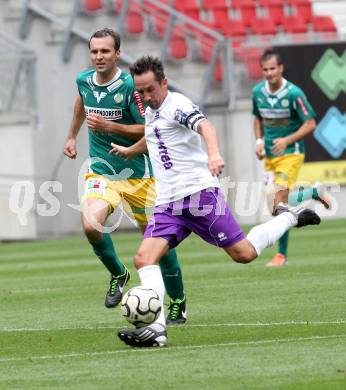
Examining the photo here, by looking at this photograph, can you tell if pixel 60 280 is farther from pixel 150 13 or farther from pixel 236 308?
pixel 150 13

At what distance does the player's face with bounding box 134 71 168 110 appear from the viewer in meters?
8.95

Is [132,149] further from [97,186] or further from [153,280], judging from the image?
[153,280]

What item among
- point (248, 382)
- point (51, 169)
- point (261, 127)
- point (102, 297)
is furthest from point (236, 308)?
point (51, 169)

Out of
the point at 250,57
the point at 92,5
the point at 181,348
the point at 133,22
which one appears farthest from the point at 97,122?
the point at 92,5

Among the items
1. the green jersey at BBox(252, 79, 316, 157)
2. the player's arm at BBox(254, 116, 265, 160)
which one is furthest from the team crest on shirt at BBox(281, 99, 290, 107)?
the player's arm at BBox(254, 116, 265, 160)

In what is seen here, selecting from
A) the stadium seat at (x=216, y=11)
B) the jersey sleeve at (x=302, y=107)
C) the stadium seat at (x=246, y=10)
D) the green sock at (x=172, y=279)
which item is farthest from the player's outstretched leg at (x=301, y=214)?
the stadium seat at (x=246, y=10)

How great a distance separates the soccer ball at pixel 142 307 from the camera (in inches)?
340

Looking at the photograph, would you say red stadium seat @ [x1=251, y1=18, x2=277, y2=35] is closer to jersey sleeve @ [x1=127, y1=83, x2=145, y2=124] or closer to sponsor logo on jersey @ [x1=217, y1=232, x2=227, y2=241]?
jersey sleeve @ [x1=127, y1=83, x2=145, y2=124]

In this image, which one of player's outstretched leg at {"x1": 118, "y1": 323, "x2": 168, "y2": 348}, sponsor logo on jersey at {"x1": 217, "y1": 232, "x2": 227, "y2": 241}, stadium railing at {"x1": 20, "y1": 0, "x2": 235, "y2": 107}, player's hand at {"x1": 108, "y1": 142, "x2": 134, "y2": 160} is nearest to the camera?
player's outstretched leg at {"x1": 118, "y1": 323, "x2": 168, "y2": 348}

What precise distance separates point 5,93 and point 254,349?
16.8 m

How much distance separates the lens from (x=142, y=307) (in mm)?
8641

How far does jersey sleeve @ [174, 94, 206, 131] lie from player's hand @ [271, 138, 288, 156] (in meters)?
6.20

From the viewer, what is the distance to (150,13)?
2672cm

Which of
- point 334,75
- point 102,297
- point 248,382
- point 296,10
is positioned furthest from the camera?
point 296,10
